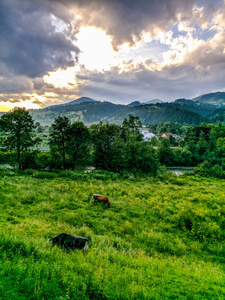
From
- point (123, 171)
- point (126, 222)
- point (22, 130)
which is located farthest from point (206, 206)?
point (22, 130)

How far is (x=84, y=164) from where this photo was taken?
30375mm

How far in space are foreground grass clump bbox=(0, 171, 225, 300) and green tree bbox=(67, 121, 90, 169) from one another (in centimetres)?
1552

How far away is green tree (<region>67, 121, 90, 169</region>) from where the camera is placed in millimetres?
28844

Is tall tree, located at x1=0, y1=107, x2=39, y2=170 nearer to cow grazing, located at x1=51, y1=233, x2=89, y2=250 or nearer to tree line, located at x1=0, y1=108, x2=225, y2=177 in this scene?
tree line, located at x1=0, y1=108, x2=225, y2=177

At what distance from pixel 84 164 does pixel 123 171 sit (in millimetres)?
8178

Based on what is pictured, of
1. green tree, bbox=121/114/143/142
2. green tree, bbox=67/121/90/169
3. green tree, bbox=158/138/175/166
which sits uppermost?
green tree, bbox=121/114/143/142

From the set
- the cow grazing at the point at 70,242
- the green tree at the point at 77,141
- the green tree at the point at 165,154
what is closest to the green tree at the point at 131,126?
the green tree at the point at 77,141

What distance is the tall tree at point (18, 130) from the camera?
24656 mm

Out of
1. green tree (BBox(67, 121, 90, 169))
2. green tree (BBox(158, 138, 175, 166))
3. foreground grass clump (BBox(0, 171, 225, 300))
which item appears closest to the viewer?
foreground grass clump (BBox(0, 171, 225, 300))

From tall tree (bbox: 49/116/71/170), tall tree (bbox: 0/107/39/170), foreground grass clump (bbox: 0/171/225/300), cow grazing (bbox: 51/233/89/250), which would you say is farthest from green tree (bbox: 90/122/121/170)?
cow grazing (bbox: 51/233/89/250)

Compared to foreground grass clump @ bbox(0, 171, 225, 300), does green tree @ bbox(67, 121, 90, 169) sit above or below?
above

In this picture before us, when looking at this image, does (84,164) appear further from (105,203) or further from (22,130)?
(105,203)

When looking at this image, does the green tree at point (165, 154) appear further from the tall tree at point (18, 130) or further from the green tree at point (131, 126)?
the tall tree at point (18, 130)

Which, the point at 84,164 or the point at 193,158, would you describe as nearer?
the point at 84,164
